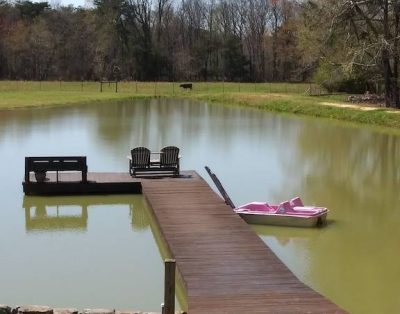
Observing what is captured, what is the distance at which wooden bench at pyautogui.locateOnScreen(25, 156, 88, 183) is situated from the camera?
15655 mm

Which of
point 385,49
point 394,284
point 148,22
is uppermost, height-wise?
point 148,22

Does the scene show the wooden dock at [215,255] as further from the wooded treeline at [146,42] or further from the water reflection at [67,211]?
the wooded treeline at [146,42]

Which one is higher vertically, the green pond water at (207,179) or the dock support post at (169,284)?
the dock support post at (169,284)

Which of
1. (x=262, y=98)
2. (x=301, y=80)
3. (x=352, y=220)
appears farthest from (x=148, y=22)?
(x=352, y=220)

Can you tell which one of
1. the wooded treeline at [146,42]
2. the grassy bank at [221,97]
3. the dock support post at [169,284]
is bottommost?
the dock support post at [169,284]

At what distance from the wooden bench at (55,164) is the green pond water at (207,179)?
728mm

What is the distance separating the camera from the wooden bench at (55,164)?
51.4ft

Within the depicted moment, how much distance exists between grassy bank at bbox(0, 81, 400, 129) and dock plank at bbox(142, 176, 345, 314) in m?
24.2

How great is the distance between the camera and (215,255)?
9.95 meters

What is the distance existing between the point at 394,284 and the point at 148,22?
83993 mm

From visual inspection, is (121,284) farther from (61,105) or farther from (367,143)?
(61,105)

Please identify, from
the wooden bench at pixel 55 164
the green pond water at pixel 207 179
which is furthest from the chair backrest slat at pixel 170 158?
the wooden bench at pixel 55 164

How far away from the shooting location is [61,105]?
46.9 m

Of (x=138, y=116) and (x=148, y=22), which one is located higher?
(x=148, y=22)
